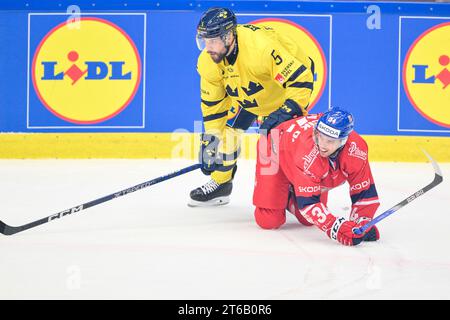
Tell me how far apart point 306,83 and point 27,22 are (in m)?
2.85

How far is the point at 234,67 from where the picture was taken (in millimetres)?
4367

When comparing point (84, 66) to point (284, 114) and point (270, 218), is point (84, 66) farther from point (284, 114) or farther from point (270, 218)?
point (270, 218)

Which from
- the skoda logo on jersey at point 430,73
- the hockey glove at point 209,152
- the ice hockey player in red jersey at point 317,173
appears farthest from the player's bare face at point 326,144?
the skoda logo on jersey at point 430,73

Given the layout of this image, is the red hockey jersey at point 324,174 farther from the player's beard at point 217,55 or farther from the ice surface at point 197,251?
the player's beard at point 217,55

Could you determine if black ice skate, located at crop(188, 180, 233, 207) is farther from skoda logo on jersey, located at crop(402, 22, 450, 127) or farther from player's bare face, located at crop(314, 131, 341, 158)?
skoda logo on jersey, located at crop(402, 22, 450, 127)

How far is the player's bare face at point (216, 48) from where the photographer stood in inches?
165

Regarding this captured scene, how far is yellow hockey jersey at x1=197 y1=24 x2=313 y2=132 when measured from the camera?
420 centimetres

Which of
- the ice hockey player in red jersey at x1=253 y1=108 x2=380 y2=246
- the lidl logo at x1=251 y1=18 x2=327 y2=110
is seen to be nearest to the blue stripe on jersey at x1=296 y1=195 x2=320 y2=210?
the ice hockey player in red jersey at x1=253 y1=108 x2=380 y2=246

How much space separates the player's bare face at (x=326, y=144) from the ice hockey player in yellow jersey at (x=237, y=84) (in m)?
0.52

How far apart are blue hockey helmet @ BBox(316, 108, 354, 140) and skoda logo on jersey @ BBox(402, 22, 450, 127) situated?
2.86 m

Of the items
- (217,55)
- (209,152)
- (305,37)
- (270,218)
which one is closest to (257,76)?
(217,55)

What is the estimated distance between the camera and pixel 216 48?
4215 millimetres

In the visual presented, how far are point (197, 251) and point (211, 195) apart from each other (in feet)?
4.36

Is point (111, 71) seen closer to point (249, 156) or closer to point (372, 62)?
point (249, 156)
